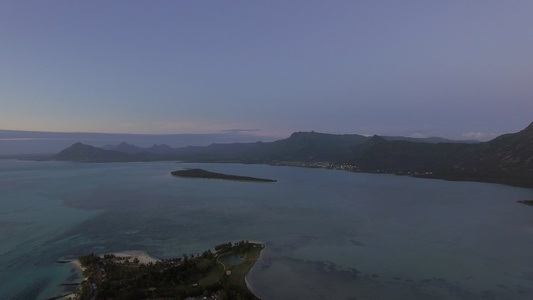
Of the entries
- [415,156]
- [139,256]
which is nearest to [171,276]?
[139,256]

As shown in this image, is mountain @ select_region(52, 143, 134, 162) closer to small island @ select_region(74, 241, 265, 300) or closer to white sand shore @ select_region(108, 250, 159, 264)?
white sand shore @ select_region(108, 250, 159, 264)

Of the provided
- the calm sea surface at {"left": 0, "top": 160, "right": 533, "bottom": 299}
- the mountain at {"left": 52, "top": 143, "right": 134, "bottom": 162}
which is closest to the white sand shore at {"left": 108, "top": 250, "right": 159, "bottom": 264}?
the calm sea surface at {"left": 0, "top": 160, "right": 533, "bottom": 299}

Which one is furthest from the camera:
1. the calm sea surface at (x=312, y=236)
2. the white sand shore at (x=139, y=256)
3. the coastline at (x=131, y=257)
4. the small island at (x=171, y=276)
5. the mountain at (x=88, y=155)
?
the mountain at (x=88, y=155)

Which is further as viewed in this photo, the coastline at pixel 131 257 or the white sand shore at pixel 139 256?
the white sand shore at pixel 139 256

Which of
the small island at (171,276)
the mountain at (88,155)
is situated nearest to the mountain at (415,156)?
the mountain at (88,155)

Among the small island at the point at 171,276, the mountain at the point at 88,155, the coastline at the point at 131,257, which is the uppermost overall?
the mountain at the point at 88,155

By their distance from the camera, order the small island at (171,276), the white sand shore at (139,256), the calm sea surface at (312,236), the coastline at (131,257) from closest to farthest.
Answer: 1. the small island at (171,276)
2. the calm sea surface at (312,236)
3. the coastline at (131,257)
4. the white sand shore at (139,256)

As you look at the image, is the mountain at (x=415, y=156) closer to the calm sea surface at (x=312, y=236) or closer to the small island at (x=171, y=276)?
the calm sea surface at (x=312, y=236)

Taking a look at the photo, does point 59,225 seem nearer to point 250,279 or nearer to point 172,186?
point 250,279
